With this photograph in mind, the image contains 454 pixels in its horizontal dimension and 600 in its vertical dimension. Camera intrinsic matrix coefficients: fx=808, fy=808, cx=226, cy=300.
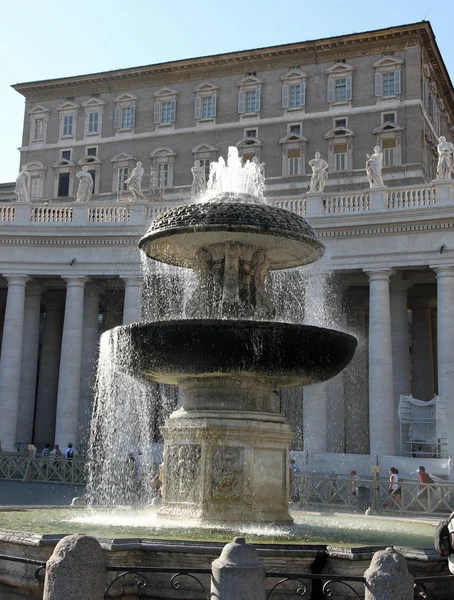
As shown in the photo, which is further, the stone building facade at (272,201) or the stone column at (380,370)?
the stone building facade at (272,201)

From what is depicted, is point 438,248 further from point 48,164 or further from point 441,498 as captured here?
point 48,164

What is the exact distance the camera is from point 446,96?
5881cm

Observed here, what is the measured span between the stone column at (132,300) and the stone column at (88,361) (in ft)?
A: 12.4

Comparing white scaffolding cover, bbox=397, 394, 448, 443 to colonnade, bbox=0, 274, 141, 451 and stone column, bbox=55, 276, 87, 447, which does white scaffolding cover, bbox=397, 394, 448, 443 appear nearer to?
colonnade, bbox=0, 274, 141, 451

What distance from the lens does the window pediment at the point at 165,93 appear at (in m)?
56.3

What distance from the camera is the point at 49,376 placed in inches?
1663

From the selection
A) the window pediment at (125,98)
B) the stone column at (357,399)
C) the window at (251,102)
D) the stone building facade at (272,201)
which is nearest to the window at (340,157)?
the stone building facade at (272,201)

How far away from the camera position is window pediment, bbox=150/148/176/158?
181 ft

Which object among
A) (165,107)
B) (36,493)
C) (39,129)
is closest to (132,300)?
(36,493)

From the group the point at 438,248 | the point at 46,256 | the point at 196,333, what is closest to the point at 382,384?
the point at 438,248

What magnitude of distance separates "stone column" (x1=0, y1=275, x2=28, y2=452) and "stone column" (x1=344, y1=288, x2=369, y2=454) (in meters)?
14.5

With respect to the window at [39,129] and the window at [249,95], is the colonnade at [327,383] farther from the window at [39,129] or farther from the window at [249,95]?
the window at [39,129]

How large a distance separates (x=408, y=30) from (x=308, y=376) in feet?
142

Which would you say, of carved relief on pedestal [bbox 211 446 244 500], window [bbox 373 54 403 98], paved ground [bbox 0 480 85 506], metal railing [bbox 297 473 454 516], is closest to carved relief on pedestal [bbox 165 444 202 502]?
carved relief on pedestal [bbox 211 446 244 500]
